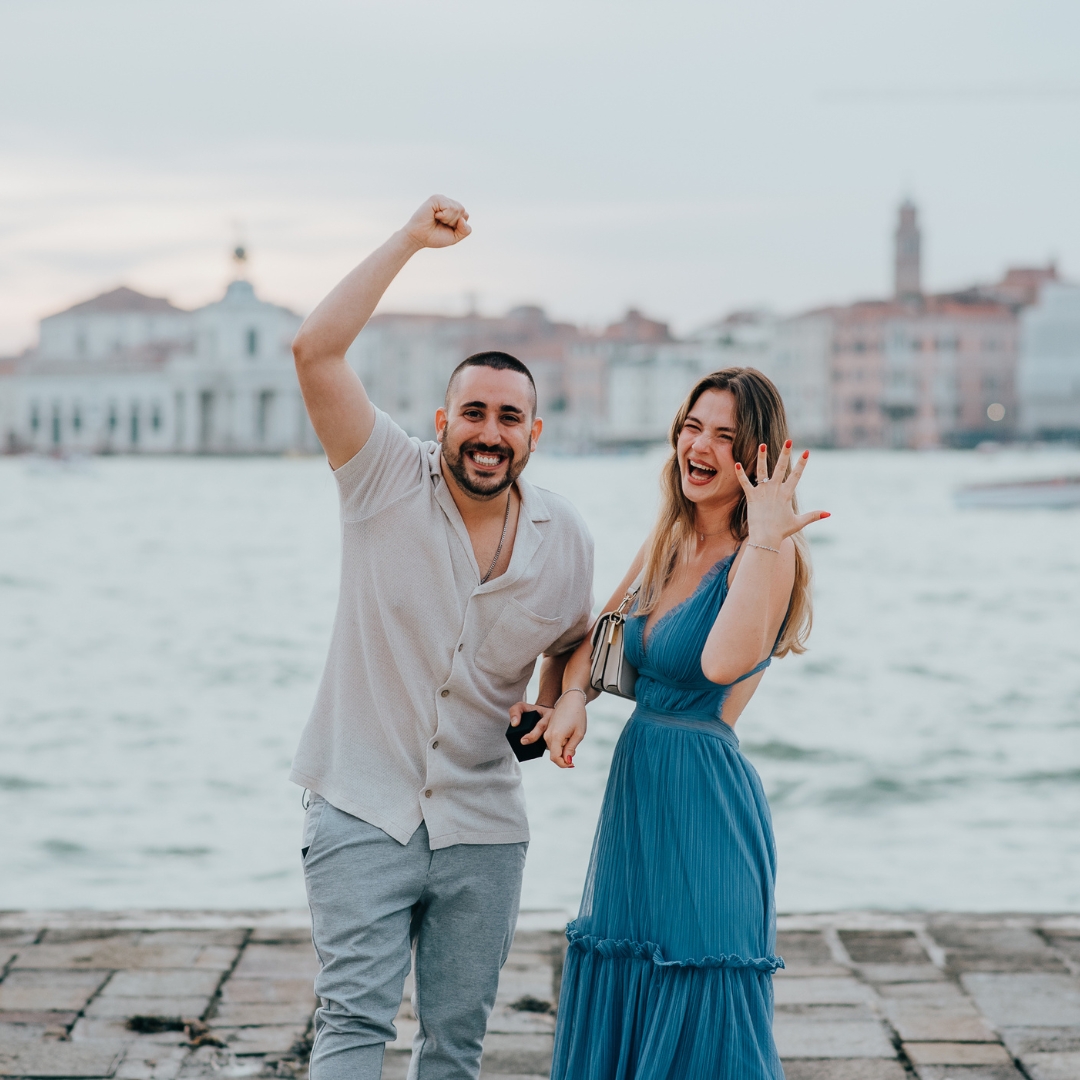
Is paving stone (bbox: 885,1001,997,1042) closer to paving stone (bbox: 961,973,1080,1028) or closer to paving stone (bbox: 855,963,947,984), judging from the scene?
paving stone (bbox: 961,973,1080,1028)

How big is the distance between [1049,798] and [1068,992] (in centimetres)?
569

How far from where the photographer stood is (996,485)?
4222 centimetres

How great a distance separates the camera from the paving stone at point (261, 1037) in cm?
304

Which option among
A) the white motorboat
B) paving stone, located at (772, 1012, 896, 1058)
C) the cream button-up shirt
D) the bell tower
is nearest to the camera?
the cream button-up shirt

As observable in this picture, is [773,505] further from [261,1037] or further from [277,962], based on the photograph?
[277,962]

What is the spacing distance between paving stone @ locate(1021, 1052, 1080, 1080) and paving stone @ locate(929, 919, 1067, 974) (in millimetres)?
552

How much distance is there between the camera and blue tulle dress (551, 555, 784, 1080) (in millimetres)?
2047

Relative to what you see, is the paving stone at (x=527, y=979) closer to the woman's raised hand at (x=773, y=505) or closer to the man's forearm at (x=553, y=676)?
the man's forearm at (x=553, y=676)

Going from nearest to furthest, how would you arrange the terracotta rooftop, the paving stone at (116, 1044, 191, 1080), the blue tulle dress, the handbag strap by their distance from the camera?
the blue tulle dress, the handbag strap, the paving stone at (116, 1044, 191, 1080), the terracotta rooftop

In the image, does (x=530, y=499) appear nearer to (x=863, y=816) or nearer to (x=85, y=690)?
(x=863, y=816)

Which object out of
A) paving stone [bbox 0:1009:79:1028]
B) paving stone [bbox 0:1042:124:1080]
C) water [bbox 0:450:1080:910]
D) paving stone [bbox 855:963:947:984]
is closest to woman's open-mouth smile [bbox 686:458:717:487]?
paving stone [bbox 0:1042:124:1080]

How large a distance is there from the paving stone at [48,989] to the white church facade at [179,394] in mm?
79233

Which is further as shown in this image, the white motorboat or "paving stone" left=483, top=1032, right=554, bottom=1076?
the white motorboat

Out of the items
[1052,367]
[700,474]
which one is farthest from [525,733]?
[1052,367]
